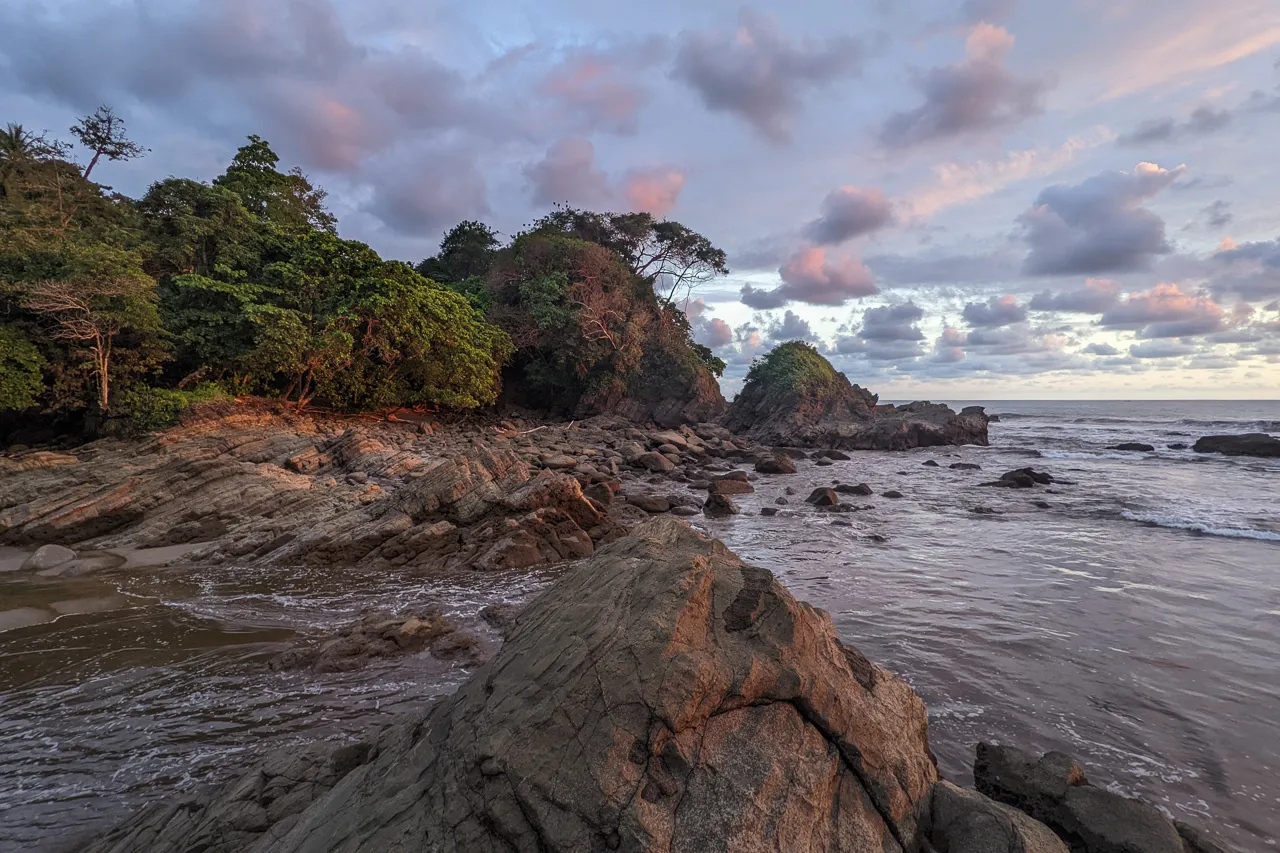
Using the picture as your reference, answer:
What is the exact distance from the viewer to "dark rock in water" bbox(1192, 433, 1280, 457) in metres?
28.4

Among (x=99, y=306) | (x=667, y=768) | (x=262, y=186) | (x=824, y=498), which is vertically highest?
(x=262, y=186)

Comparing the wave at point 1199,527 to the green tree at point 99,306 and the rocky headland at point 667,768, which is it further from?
the green tree at point 99,306

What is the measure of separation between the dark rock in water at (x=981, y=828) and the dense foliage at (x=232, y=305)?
68.3ft

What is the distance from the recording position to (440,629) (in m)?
7.46

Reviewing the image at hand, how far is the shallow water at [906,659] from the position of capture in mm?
4781

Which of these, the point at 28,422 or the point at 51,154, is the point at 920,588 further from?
the point at 51,154

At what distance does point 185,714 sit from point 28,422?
2016 cm

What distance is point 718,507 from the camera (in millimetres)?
16234

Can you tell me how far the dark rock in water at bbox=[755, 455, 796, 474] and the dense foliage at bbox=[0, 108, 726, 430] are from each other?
13536 mm

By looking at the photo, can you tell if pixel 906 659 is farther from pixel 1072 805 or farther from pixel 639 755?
pixel 639 755

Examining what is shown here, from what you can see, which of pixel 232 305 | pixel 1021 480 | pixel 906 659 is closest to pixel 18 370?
pixel 232 305

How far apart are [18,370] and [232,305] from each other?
563 centimetres

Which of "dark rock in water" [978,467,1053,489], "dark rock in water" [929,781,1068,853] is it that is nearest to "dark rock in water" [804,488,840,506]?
"dark rock in water" [978,467,1053,489]

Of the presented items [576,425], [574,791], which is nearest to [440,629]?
[574,791]
